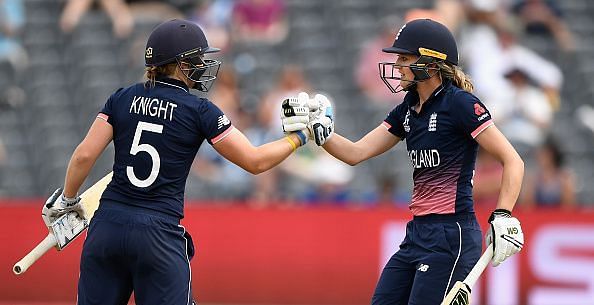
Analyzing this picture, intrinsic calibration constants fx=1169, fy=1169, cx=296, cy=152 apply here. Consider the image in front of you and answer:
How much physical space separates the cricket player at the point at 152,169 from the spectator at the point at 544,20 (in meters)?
8.15

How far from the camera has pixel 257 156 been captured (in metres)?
6.28

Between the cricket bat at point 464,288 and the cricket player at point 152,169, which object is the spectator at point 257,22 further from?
the cricket bat at point 464,288

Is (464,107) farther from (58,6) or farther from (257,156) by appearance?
(58,6)

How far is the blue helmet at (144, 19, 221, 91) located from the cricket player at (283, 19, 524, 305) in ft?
3.49

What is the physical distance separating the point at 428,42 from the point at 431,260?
1.20 meters

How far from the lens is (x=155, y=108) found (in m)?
6.07

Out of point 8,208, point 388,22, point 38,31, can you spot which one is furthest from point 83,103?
point 388,22

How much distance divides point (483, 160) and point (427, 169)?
189 inches

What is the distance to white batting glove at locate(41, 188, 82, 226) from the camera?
259 inches

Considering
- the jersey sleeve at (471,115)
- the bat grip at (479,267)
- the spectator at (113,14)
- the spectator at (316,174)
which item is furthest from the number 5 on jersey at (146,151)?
the spectator at (113,14)

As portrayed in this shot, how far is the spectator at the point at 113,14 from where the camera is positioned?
1322 cm

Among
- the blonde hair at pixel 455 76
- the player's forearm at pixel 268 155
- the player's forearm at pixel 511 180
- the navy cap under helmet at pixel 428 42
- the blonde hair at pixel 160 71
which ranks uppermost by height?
the navy cap under helmet at pixel 428 42

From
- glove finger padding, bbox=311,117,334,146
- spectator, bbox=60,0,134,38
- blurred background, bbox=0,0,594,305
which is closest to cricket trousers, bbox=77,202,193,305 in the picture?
glove finger padding, bbox=311,117,334,146

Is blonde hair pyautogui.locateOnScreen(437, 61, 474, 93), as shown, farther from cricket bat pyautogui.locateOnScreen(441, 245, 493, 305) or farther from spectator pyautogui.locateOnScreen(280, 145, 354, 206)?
spectator pyautogui.locateOnScreen(280, 145, 354, 206)
